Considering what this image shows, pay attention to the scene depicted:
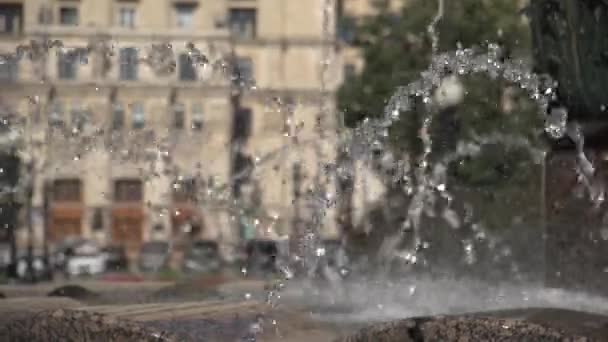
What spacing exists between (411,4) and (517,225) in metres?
11.1

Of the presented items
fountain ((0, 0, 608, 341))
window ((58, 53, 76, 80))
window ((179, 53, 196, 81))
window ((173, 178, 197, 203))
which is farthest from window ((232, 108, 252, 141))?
fountain ((0, 0, 608, 341))

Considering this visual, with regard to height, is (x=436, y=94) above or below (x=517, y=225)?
above

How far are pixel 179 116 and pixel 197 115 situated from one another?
2.83 ft

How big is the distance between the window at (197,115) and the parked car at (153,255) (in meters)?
4.42

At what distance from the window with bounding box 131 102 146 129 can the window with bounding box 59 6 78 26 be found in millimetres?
3802

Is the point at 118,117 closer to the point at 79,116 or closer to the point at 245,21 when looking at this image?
the point at 79,116

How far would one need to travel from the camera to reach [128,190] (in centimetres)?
3903

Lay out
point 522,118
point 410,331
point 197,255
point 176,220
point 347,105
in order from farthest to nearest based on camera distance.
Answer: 1. point 176,220
2. point 197,255
3. point 347,105
4. point 522,118
5. point 410,331

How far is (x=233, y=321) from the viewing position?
6.00 metres

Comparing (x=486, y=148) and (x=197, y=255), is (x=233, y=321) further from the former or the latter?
(x=197, y=255)

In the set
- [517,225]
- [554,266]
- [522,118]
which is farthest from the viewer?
[522,118]

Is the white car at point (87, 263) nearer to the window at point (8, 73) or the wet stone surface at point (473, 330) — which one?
the window at point (8, 73)

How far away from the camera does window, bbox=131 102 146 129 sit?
36062 millimetres

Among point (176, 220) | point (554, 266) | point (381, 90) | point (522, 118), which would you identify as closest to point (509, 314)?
point (554, 266)
